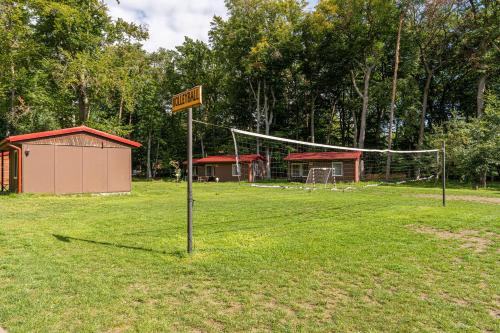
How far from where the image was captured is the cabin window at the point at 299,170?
94.8ft

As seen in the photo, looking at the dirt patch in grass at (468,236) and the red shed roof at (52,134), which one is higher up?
the red shed roof at (52,134)

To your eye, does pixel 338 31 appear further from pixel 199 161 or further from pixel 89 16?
pixel 89 16

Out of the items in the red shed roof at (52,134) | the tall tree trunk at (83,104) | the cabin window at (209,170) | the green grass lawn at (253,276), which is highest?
the tall tree trunk at (83,104)

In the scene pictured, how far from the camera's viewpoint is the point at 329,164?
90.4 ft

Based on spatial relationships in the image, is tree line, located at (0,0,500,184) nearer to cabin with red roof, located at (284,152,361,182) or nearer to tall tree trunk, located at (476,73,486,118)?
tall tree trunk, located at (476,73,486,118)

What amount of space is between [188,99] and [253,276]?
2790 millimetres

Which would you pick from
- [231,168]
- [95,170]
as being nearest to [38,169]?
[95,170]

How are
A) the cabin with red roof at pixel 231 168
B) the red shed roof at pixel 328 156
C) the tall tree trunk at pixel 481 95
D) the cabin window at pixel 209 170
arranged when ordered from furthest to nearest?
the cabin window at pixel 209 170
the cabin with red roof at pixel 231 168
the red shed roof at pixel 328 156
the tall tree trunk at pixel 481 95

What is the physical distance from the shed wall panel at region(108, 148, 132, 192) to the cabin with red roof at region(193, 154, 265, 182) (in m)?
14.7

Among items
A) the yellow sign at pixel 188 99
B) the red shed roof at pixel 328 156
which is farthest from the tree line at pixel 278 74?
the yellow sign at pixel 188 99

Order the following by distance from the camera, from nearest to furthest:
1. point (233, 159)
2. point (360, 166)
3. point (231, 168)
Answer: point (360, 166)
point (233, 159)
point (231, 168)

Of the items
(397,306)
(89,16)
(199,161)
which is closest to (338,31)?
(199,161)

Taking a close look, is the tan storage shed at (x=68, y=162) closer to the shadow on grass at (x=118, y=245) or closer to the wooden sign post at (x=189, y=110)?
the shadow on grass at (x=118, y=245)

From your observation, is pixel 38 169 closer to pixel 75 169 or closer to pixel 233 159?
pixel 75 169
